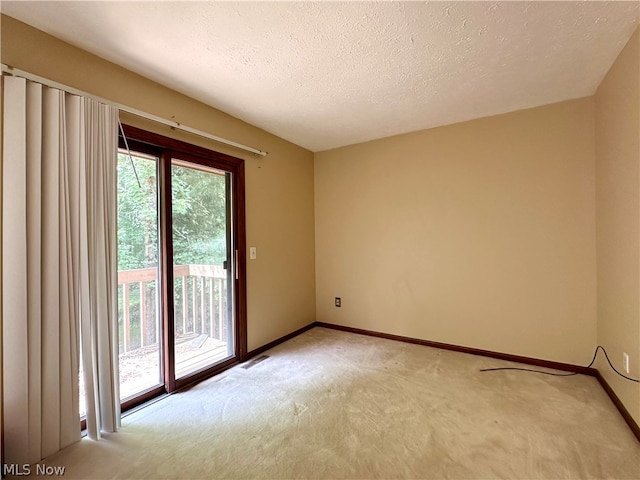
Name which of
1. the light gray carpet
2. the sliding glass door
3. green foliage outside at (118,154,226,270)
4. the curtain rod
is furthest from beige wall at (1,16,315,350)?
the light gray carpet

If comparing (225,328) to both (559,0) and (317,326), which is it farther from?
(559,0)

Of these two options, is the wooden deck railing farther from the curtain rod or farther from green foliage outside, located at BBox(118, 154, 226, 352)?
the curtain rod

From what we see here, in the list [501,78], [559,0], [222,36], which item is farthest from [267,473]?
[501,78]

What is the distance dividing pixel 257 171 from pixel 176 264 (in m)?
1.30

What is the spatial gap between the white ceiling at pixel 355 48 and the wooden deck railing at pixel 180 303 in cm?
150

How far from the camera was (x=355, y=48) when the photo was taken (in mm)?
1841

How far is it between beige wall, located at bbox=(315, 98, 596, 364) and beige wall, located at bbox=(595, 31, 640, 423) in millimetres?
179

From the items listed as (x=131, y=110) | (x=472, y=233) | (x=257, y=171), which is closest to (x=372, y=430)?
(x=472, y=233)

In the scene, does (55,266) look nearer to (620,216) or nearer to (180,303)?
(180,303)

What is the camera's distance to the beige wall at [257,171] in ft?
5.64

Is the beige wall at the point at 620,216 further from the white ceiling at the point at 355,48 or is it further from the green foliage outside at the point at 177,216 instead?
the green foliage outside at the point at 177,216

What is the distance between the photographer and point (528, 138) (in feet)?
9.03

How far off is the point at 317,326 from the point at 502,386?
89.4 inches

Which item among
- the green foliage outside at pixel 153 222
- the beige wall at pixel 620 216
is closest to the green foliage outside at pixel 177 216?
the green foliage outside at pixel 153 222
